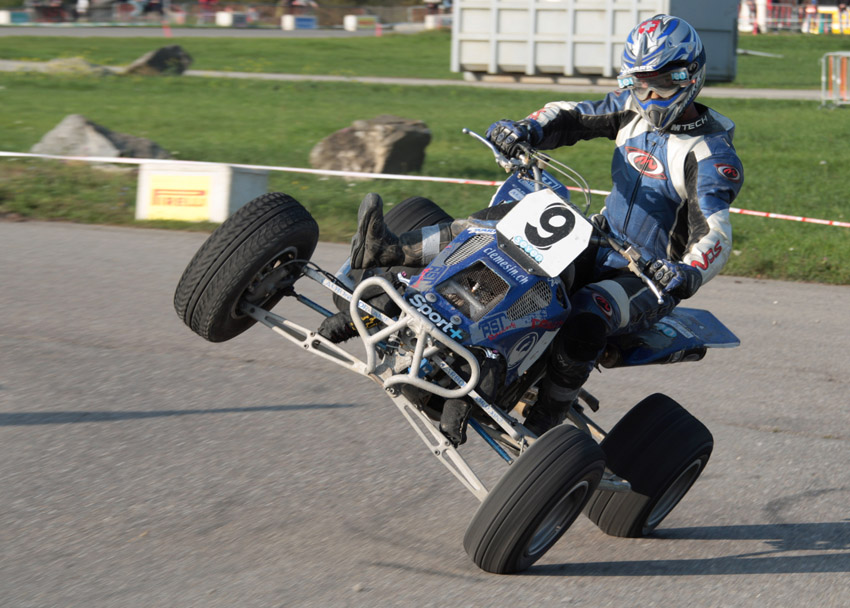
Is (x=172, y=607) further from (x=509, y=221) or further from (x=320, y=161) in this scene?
(x=320, y=161)

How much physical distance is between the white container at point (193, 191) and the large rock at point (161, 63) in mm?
17516

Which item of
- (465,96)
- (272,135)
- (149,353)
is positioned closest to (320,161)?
(272,135)

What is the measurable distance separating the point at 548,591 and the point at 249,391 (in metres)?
2.54

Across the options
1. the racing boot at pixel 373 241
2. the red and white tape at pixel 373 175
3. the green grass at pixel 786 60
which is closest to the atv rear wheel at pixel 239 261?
the racing boot at pixel 373 241

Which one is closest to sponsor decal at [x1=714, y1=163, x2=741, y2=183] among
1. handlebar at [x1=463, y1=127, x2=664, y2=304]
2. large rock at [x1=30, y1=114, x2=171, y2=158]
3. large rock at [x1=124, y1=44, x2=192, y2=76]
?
handlebar at [x1=463, y1=127, x2=664, y2=304]

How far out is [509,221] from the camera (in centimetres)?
441

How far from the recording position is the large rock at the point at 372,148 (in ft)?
44.5

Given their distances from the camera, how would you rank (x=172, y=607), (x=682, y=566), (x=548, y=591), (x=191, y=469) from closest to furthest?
(x=172, y=607) < (x=548, y=591) < (x=682, y=566) < (x=191, y=469)

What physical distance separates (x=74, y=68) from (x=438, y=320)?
82.0 ft

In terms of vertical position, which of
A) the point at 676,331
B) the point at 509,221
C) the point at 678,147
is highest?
the point at 678,147

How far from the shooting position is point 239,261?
4.35 metres

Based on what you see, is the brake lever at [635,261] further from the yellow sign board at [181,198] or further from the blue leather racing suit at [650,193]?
the yellow sign board at [181,198]

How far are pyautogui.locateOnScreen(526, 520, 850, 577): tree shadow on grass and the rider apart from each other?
0.68 metres

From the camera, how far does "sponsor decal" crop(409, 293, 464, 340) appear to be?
416 cm
